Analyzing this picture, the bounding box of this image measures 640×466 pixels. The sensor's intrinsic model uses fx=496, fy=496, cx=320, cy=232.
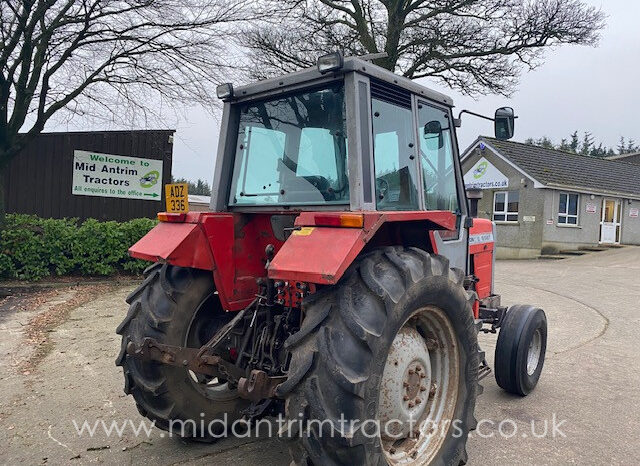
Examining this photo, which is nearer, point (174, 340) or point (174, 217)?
point (174, 340)

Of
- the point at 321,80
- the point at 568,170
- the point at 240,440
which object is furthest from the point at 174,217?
the point at 568,170

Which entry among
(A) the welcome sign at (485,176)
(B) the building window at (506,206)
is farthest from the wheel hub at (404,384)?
(A) the welcome sign at (485,176)

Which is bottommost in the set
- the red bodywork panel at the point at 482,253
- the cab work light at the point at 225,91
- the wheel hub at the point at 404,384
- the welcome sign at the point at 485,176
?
the wheel hub at the point at 404,384

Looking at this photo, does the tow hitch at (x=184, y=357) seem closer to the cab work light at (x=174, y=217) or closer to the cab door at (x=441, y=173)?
the cab work light at (x=174, y=217)

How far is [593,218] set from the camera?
20703 mm

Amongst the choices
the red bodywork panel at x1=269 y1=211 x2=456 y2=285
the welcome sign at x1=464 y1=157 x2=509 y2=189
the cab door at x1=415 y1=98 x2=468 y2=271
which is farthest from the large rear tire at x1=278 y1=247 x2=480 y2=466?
the welcome sign at x1=464 y1=157 x2=509 y2=189

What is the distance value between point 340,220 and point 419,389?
114 centimetres

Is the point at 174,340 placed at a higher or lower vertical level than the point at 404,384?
higher

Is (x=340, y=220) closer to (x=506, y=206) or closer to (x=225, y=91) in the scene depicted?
(x=225, y=91)

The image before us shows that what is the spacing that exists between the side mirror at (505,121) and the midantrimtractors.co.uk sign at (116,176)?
10.2 metres

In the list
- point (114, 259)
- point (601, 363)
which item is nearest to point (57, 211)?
point (114, 259)

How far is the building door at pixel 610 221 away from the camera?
21516mm

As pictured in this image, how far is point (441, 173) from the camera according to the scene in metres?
3.72

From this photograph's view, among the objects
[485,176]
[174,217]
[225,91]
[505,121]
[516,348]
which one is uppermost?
[485,176]
